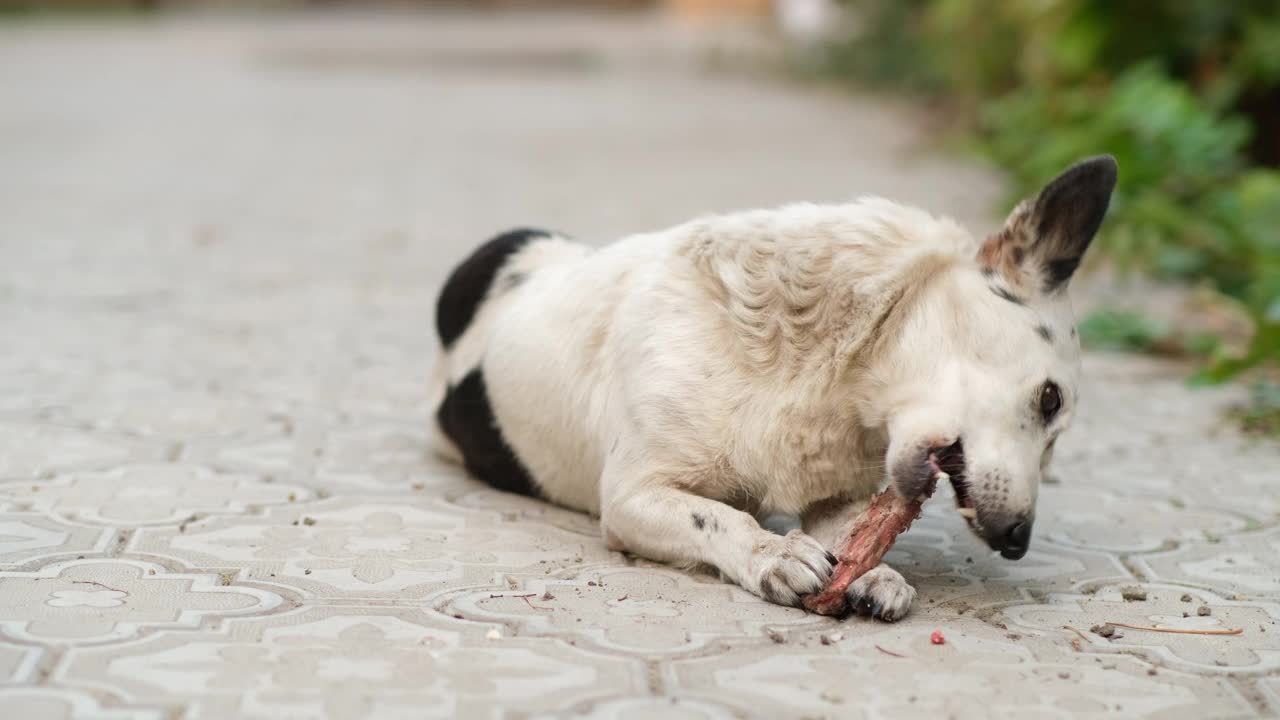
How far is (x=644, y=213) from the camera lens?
9.16 meters

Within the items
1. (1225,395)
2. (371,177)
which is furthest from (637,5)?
(1225,395)

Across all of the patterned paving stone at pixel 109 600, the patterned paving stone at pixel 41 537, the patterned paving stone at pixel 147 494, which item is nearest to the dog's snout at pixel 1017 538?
the patterned paving stone at pixel 109 600

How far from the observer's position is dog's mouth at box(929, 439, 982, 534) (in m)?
3.12

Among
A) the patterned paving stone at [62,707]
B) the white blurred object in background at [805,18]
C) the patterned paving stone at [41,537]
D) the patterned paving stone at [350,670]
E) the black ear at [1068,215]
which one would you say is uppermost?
the white blurred object in background at [805,18]

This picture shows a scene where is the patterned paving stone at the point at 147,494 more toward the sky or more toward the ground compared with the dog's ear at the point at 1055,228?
more toward the ground

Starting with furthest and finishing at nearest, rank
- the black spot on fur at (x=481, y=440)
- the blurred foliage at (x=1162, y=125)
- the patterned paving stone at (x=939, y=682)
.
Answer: the blurred foliage at (x=1162, y=125), the black spot on fur at (x=481, y=440), the patterned paving stone at (x=939, y=682)

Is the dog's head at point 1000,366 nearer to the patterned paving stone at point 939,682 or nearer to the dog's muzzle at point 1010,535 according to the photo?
the dog's muzzle at point 1010,535

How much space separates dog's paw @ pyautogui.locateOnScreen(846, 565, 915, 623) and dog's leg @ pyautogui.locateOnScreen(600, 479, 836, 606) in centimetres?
8

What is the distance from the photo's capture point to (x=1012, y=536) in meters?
3.09

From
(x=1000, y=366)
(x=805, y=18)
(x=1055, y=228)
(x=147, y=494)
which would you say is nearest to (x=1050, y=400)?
(x=1000, y=366)

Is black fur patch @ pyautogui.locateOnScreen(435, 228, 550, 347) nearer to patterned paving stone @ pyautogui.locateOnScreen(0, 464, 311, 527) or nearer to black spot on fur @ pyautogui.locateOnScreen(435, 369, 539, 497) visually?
black spot on fur @ pyautogui.locateOnScreen(435, 369, 539, 497)

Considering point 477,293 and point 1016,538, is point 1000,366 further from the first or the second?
point 477,293

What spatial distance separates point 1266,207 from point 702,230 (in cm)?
391

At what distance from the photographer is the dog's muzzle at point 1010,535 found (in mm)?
3078
